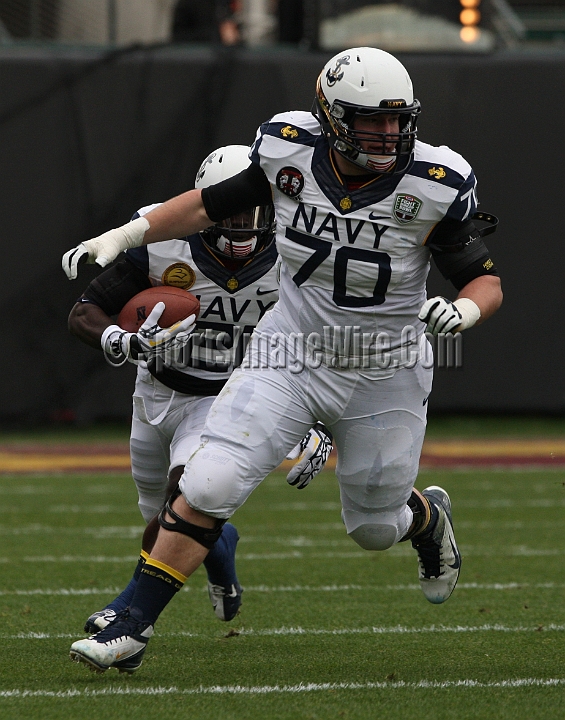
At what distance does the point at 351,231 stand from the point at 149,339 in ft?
2.66

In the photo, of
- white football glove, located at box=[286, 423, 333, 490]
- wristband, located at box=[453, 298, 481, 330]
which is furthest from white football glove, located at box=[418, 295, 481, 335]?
white football glove, located at box=[286, 423, 333, 490]

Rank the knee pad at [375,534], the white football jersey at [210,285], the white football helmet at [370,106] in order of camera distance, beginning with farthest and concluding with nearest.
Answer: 1. the white football jersey at [210,285]
2. the knee pad at [375,534]
3. the white football helmet at [370,106]

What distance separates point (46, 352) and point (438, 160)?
7.90m

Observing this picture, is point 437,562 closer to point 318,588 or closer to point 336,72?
point 318,588

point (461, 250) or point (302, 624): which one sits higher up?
point (461, 250)

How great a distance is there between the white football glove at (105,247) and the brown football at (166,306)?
385 millimetres

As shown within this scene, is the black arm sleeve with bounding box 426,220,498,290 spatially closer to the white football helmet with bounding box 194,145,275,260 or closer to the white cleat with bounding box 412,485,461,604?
the white football helmet with bounding box 194,145,275,260

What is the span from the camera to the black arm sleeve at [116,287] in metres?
4.21

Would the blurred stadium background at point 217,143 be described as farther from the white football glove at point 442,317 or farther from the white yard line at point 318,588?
Result: the white football glove at point 442,317

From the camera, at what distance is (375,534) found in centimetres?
381

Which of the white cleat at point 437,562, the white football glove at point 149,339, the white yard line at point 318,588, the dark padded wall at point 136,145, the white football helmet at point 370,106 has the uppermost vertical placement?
the white football helmet at point 370,106

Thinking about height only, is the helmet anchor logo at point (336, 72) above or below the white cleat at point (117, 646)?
above

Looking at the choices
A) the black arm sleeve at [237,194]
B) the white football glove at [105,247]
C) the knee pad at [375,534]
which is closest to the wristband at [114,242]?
the white football glove at [105,247]

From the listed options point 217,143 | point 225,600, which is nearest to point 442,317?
point 225,600
